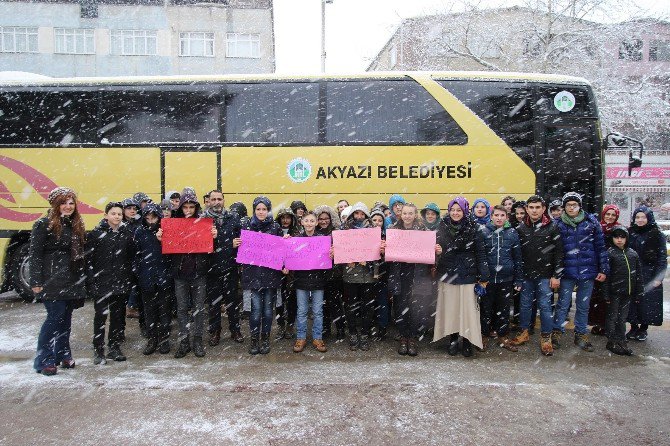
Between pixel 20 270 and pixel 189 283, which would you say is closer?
pixel 189 283

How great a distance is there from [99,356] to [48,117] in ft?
15.9

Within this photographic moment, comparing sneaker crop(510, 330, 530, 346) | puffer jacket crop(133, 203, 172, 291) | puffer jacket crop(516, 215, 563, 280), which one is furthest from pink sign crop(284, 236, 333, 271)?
sneaker crop(510, 330, 530, 346)

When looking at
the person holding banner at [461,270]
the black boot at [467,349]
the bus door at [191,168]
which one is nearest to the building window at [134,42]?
the bus door at [191,168]

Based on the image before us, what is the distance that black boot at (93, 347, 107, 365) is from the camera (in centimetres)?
524

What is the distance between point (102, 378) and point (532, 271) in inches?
189

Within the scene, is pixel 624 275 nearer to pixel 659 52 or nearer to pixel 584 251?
pixel 584 251

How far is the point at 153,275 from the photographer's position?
5594 millimetres

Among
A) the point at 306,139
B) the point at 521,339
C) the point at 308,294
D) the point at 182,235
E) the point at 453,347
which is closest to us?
the point at 182,235

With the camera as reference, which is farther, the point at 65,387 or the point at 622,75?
the point at 622,75

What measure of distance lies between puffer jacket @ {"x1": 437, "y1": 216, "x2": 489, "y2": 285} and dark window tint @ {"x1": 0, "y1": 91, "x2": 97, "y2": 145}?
239 inches

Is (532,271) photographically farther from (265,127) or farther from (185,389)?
(265,127)

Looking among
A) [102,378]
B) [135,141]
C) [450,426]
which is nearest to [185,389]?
[102,378]

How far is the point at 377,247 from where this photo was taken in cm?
562

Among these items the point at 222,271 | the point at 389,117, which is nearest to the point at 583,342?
the point at 389,117
